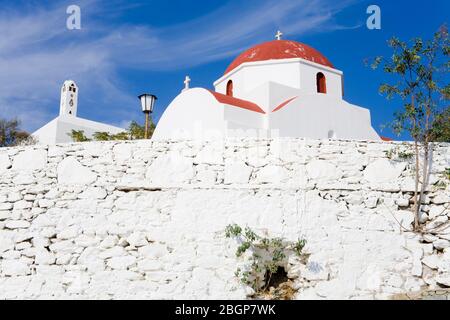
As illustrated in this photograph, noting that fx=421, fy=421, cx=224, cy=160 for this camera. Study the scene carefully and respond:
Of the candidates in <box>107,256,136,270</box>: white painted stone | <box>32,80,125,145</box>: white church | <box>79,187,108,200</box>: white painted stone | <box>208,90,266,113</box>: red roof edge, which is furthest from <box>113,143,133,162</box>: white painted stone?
<box>32,80,125,145</box>: white church

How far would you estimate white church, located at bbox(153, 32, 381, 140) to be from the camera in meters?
10.7

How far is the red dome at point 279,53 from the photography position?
538 inches

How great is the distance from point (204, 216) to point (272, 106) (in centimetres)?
652

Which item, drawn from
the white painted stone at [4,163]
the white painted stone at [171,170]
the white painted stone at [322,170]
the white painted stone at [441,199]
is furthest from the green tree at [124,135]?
the white painted stone at [441,199]

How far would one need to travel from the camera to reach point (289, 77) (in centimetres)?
1329

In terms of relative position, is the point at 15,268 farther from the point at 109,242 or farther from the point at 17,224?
the point at 109,242

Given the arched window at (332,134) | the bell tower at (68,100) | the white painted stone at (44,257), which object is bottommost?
the white painted stone at (44,257)

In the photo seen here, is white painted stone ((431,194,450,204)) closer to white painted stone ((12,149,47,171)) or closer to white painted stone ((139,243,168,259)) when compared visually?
white painted stone ((139,243,168,259))

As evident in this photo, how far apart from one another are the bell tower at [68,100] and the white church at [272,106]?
1642 centimetres

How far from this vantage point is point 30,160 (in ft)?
21.0

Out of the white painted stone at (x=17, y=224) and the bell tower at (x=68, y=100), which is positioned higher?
the bell tower at (x=68, y=100)

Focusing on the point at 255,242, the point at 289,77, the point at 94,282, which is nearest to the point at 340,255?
the point at 255,242

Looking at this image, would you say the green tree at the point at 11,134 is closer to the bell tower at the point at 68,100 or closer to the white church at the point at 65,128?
the white church at the point at 65,128
